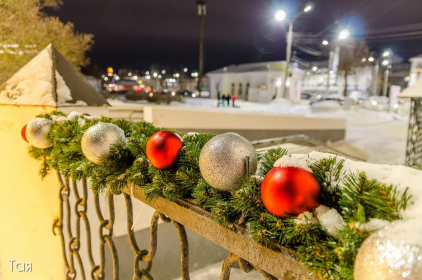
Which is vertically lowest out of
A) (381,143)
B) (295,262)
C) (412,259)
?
(381,143)

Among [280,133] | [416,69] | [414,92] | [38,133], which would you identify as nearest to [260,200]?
[38,133]

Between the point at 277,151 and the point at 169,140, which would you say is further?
the point at 169,140

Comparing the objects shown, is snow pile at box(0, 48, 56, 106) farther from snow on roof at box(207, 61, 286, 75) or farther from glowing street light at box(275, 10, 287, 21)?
snow on roof at box(207, 61, 286, 75)

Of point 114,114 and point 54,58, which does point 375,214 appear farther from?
point 114,114

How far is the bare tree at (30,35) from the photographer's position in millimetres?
4492

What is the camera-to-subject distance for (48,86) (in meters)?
2.55

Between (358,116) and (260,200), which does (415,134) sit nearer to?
(260,200)

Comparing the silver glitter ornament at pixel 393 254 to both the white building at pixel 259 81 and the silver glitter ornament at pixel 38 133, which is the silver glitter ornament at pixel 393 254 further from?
the white building at pixel 259 81

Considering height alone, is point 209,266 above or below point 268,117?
below

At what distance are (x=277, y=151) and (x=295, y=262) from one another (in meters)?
0.40

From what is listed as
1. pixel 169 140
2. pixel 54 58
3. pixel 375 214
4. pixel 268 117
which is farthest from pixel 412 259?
pixel 268 117

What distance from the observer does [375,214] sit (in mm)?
611

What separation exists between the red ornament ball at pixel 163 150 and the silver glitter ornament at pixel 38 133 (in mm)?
1094

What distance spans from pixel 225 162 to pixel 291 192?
0.81 ft
